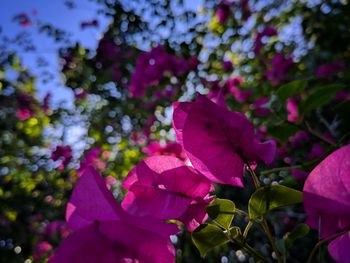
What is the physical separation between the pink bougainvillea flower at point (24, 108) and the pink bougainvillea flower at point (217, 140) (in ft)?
14.0

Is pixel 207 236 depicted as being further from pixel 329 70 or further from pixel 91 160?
pixel 329 70

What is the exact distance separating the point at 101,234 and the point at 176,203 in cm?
12

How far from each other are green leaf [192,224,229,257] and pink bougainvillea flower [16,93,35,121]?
4295mm

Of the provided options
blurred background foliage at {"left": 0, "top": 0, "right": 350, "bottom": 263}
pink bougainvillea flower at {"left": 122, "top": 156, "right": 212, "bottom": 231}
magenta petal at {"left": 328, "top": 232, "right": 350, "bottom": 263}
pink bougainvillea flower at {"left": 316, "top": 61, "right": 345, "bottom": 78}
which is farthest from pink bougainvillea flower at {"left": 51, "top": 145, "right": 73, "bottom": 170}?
magenta petal at {"left": 328, "top": 232, "right": 350, "bottom": 263}

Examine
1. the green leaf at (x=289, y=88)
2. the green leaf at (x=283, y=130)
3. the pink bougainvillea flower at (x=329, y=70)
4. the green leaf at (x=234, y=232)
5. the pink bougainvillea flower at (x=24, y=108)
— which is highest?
the green leaf at (x=289, y=88)

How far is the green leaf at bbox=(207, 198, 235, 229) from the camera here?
48 cm

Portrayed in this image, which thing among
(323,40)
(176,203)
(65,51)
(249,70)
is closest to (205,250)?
(176,203)

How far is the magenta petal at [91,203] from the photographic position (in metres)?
0.41

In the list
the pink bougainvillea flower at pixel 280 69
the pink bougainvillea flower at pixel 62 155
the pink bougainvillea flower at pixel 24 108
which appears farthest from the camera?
the pink bougainvillea flower at pixel 24 108

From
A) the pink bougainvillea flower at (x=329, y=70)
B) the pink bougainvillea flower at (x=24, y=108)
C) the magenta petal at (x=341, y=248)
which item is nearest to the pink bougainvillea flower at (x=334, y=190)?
the magenta petal at (x=341, y=248)

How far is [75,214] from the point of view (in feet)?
1.47

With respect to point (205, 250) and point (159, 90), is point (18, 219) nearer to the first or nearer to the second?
point (159, 90)

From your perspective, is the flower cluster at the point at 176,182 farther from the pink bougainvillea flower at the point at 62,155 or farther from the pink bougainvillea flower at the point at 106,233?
the pink bougainvillea flower at the point at 62,155

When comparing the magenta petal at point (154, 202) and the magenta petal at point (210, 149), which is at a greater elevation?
the magenta petal at point (210, 149)
